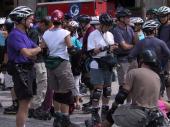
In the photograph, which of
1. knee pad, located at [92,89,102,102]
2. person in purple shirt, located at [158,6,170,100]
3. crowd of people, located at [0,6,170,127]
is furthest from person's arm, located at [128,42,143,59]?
person in purple shirt, located at [158,6,170,100]

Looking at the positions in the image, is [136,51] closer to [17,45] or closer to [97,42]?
[97,42]

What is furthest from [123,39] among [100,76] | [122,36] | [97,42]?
[100,76]

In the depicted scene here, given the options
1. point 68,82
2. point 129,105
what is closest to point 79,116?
point 68,82

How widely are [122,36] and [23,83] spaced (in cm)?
268

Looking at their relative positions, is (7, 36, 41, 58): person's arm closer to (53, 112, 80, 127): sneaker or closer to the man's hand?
(53, 112, 80, 127): sneaker

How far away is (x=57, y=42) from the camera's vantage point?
846cm

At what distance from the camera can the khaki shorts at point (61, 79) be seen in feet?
27.6

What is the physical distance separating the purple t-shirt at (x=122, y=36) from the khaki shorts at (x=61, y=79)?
49.6 inches

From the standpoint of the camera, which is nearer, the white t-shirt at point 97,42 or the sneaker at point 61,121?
the sneaker at point 61,121

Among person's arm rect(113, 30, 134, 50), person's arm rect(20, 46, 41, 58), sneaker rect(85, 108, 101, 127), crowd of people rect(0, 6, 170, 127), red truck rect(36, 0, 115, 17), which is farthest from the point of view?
red truck rect(36, 0, 115, 17)

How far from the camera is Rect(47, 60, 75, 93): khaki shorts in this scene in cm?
840

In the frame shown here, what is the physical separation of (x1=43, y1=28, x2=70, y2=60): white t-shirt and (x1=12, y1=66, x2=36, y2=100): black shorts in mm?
1103

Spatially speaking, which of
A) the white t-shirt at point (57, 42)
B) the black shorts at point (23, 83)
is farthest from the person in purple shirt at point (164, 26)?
the black shorts at point (23, 83)

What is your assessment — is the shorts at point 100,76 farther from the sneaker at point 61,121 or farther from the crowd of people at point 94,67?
the sneaker at point 61,121
